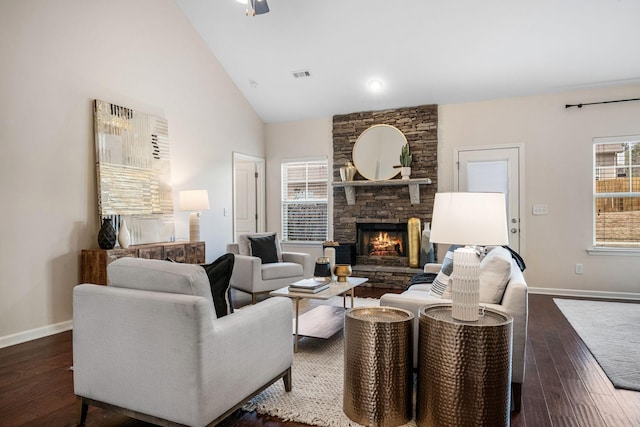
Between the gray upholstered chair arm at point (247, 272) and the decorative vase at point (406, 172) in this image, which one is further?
the decorative vase at point (406, 172)

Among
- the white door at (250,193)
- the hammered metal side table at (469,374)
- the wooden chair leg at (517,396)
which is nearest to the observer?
the hammered metal side table at (469,374)

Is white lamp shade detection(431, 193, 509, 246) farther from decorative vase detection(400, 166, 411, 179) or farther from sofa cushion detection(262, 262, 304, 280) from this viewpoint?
decorative vase detection(400, 166, 411, 179)

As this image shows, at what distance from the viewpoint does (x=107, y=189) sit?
4.08 meters

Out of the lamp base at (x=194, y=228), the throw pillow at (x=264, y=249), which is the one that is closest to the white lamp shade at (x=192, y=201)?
the lamp base at (x=194, y=228)

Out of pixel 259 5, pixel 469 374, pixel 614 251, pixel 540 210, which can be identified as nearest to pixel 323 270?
pixel 469 374

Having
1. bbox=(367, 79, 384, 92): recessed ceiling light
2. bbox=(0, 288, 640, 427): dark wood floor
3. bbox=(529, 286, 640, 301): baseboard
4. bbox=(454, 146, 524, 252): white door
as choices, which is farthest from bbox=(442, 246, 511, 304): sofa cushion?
bbox=(367, 79, 384, 92): recessed ceiling light

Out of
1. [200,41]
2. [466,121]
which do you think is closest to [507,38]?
[466,121]

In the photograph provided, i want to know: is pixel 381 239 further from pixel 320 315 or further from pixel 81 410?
pixel 81 410

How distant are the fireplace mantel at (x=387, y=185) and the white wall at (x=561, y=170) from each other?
0.92 meters

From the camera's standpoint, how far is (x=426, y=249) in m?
5.75

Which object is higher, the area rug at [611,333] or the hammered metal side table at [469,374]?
the hammered metal side table at [469,374]

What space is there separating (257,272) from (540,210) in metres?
3.82

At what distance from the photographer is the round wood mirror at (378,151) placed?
614 centimetres

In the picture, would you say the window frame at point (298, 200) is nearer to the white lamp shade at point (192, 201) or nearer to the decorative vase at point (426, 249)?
the decorative vase at point (426, 249)
